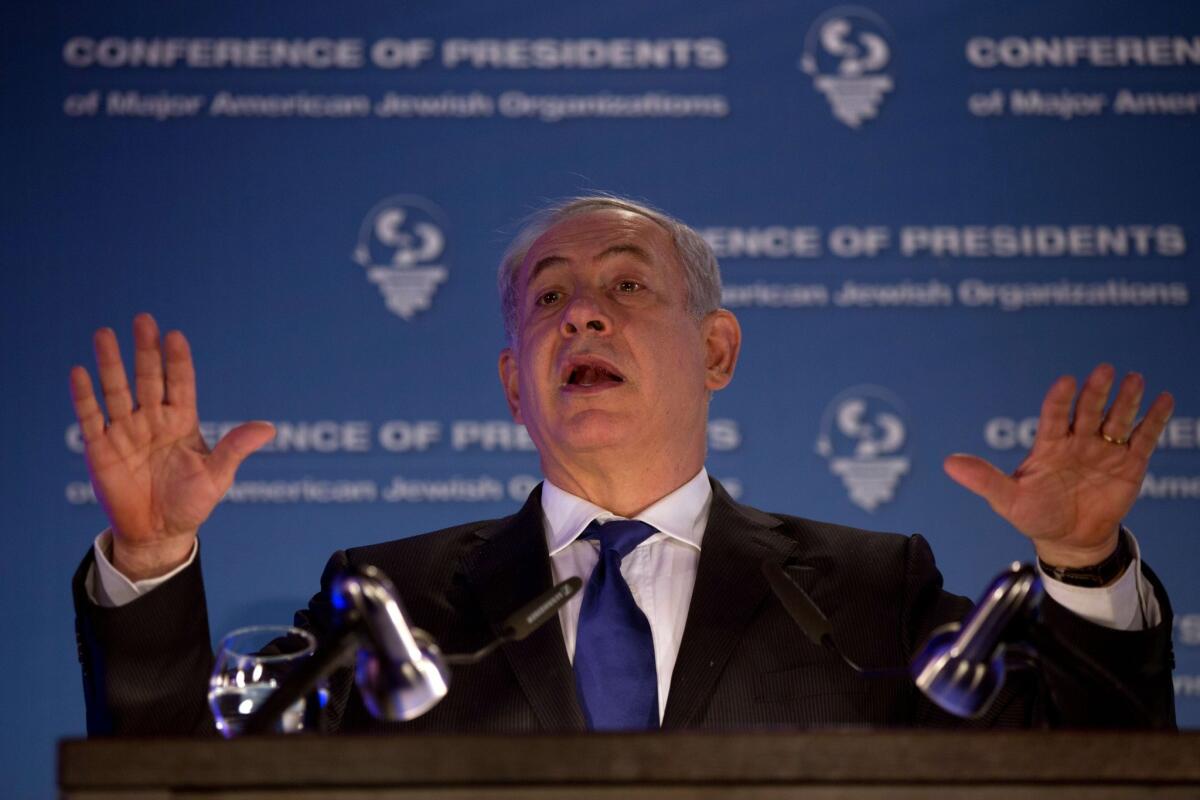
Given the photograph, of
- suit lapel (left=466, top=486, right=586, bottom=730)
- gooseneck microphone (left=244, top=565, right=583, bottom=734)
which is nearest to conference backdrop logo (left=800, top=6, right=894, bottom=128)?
suit lapel (left=466, top=486, right=586, bottom=730)

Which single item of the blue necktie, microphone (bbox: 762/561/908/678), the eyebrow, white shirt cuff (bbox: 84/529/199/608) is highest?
the eyebrow

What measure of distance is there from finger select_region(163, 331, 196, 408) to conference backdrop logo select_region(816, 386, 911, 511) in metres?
1.61

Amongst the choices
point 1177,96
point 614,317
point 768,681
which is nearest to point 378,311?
point 614,317

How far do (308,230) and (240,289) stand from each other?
0.66 feet

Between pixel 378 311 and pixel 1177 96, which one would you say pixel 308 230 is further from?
pixel 1177 96

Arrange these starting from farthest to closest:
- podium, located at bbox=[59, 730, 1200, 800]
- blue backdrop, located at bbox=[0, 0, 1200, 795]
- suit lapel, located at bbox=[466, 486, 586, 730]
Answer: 1. blue backdrop, located at bbox=[0, 0, 1200, 795]
2. suit lapel, located at bbox=[466, 486, 586, 730]
3. podium, located at bbox=[59, 730, 1200, 800]

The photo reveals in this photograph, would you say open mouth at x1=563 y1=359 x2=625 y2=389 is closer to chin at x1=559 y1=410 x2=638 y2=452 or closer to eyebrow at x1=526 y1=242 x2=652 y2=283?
chin at x1=559 y1=410 x2=638 y2=452

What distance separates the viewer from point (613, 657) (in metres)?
2.07

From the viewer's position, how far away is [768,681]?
2.05m

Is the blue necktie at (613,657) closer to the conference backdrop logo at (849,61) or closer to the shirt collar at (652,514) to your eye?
the shirt collar at (652,514)

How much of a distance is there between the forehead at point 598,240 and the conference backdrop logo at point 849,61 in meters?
0.81

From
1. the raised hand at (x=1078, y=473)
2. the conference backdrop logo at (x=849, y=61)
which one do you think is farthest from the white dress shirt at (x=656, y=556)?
the conference backdrop logo at (x=849, y=61)

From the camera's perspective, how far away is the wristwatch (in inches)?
69.7

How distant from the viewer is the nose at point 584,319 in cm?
239
